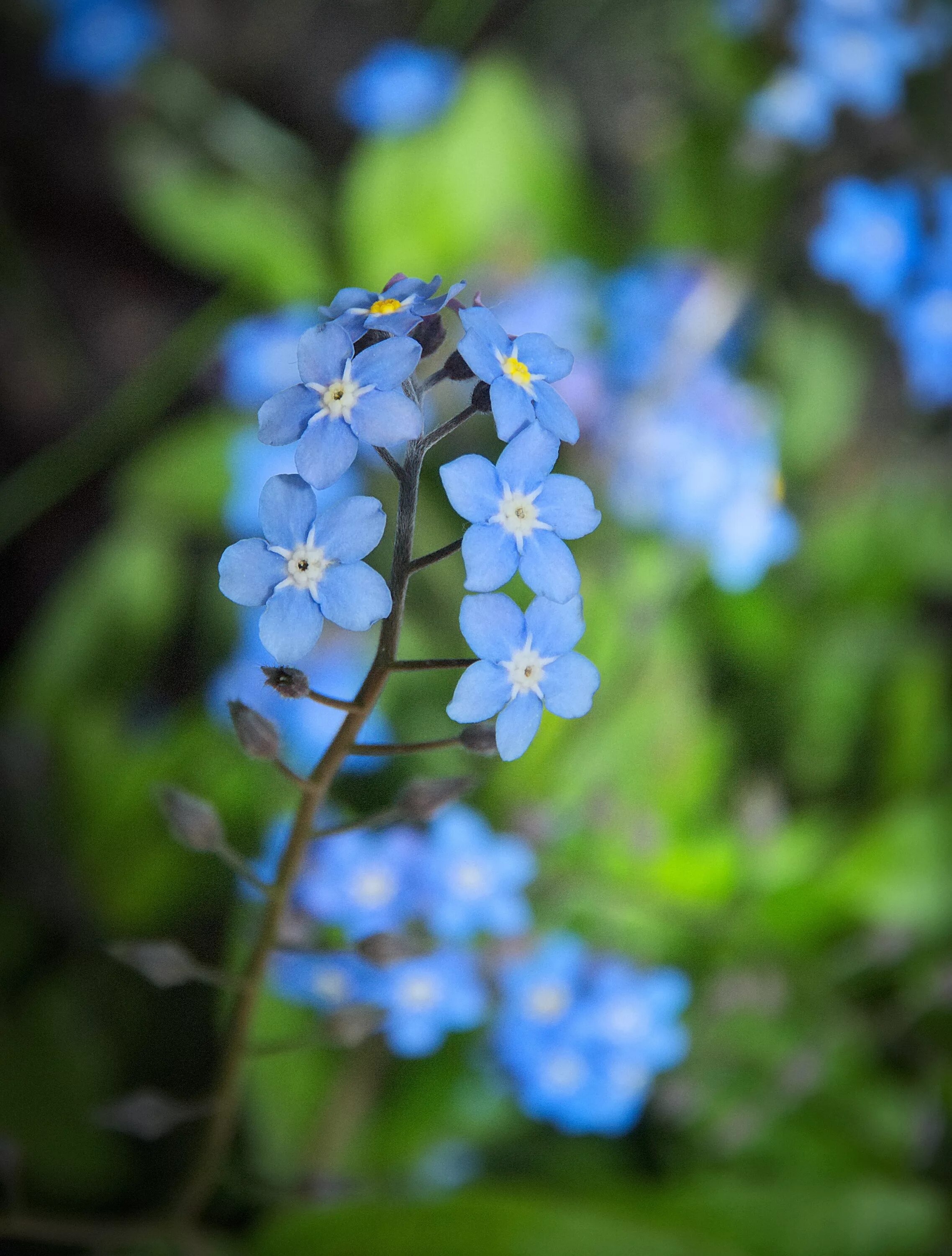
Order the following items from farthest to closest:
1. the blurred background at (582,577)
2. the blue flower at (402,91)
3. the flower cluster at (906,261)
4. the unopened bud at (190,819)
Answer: the blue flower at (402,91)
the flower cluster at (906,261)
the blurred background at (582,577)
the unopened bud at (190,819)

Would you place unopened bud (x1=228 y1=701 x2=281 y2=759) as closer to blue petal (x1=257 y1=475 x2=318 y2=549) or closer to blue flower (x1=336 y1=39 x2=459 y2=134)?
blue petal (x1=257 y1=475 x2=318 y2=549)

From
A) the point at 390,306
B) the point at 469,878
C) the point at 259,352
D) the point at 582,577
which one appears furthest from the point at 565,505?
the point at 259,352

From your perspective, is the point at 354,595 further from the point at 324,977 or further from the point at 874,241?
the point at 874,241

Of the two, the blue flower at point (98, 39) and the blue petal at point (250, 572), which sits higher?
the blue flower at point (98, 39)

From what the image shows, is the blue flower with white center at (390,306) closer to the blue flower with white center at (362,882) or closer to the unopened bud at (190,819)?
the unopened bud at (190,819)

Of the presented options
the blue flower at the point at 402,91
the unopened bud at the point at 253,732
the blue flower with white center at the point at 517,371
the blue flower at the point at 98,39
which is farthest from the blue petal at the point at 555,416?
the blue flower at the point at 98,39

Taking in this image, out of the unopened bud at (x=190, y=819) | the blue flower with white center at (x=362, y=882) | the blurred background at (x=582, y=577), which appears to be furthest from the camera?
the blurred background at (x=582, y=577)
